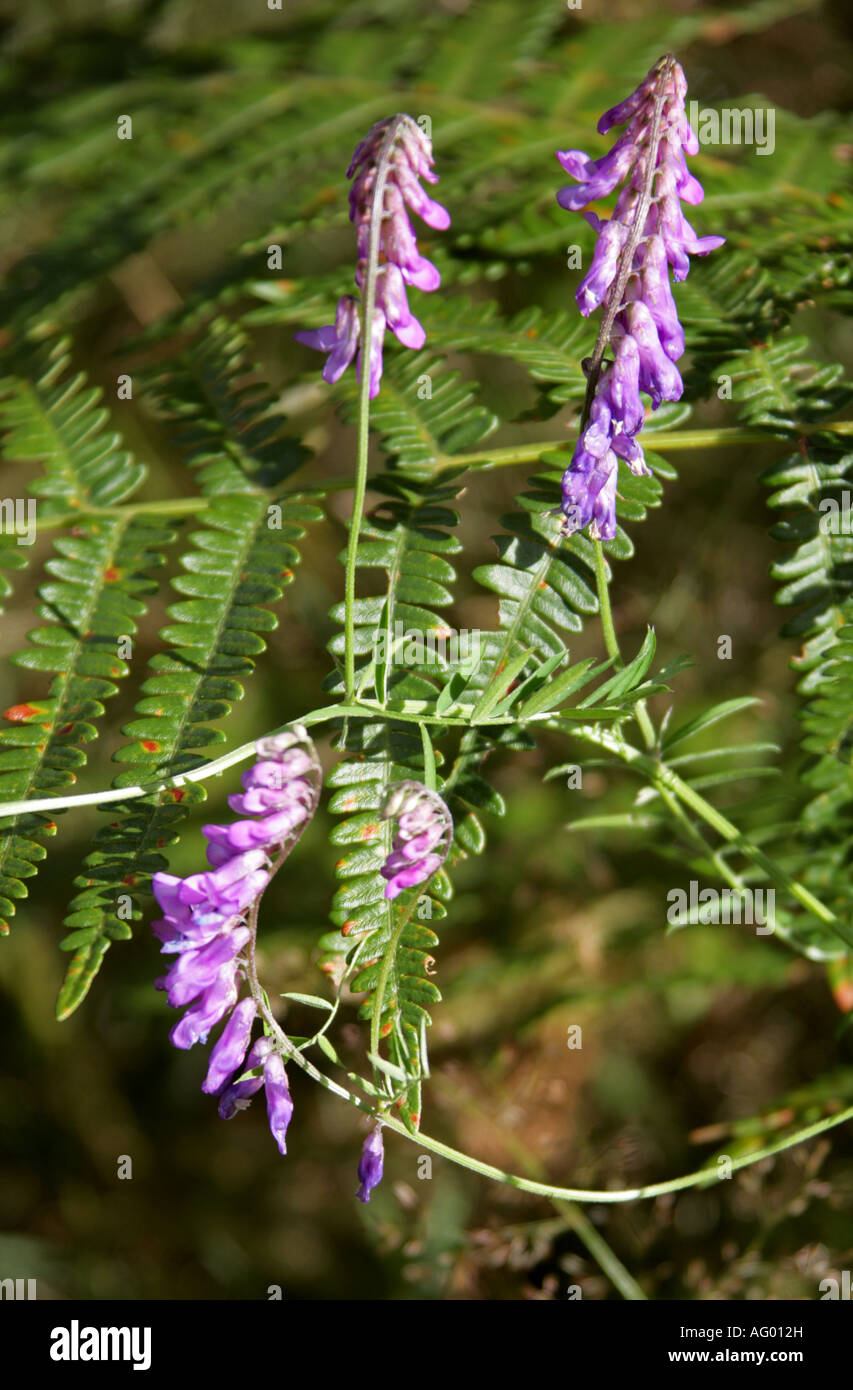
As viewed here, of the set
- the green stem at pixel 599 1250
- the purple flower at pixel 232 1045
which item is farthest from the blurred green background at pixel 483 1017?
the purple flower at pixel 232 1045

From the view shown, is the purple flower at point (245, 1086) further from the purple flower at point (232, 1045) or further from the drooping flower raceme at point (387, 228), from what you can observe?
the drooping flower raceme at point (387, 228)

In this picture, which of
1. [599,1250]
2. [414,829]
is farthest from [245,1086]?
[599,1250]

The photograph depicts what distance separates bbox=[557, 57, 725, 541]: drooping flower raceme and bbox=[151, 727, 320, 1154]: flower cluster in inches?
24.1

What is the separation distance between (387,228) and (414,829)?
883mm

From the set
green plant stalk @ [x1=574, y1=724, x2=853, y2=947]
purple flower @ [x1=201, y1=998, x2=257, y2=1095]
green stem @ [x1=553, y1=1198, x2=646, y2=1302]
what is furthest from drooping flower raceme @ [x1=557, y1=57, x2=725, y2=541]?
green stem @ [x1=553, y1=1198, x2=646, y2=1302]

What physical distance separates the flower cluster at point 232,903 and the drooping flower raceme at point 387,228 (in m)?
0.60

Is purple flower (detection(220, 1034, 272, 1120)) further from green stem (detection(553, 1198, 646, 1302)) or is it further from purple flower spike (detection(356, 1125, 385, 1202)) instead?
green stem (detection(553, 1198, 646, 1302))

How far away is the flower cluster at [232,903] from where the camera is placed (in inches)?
56.4

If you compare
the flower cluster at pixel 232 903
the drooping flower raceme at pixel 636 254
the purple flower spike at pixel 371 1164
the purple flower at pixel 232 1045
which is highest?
the drooping flower raceme at pixel 636 254

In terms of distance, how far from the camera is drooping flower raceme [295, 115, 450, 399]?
4.78 feet

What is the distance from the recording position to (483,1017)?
3.28 meters
